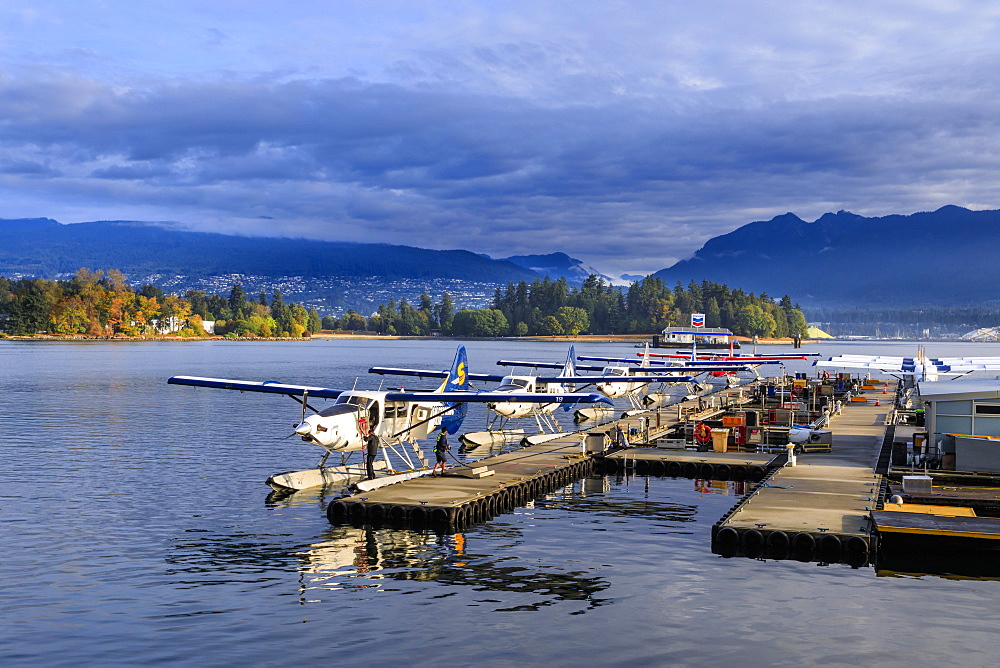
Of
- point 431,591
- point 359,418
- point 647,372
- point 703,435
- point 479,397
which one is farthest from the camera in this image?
point 647,372

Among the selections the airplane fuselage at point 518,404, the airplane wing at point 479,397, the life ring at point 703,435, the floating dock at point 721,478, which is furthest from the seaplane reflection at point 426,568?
the airplane fuselage at point 518,404

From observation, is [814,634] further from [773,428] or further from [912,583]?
[773,428]

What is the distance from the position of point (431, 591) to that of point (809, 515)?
11.1 metres

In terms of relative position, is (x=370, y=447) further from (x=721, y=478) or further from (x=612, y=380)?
(x=612, y=380)

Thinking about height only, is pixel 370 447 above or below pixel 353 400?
below

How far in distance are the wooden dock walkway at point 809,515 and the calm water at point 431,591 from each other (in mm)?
536

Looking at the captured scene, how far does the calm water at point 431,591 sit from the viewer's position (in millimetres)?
17141

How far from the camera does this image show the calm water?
17.1 metres

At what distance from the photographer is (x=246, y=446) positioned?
4662 cm

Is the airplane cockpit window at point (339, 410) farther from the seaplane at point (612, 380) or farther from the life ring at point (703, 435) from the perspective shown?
the seaplane at point (612, 380)

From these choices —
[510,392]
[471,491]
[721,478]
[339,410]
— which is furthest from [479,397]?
[510,392]

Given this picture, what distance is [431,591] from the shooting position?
20750 millimetres

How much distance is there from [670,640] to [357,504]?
12.1m

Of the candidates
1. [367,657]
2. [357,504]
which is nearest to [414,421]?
[357,504]
